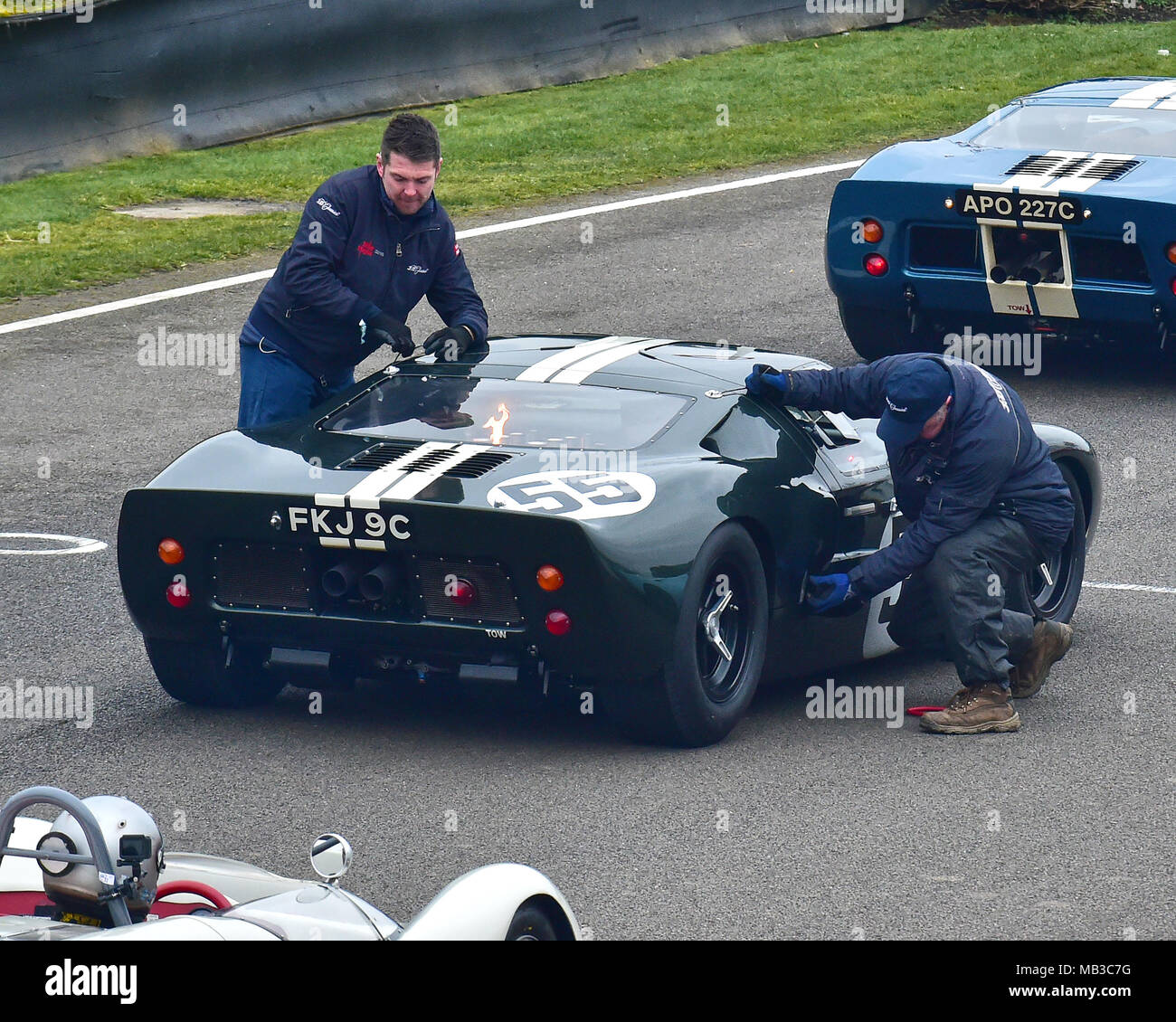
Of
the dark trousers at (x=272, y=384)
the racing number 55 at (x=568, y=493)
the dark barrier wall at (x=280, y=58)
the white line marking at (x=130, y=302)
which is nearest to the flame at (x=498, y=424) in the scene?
the racing number 55 at (x=568, y=493)

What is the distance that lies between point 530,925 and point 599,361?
3052mm

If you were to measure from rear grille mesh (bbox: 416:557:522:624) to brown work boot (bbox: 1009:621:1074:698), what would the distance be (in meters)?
1.96

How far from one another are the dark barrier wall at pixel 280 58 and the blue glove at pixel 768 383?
9405mm

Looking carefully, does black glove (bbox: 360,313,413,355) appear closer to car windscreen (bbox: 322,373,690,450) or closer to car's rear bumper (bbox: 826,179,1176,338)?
car windscreen (bbox: 322,373,690,450)

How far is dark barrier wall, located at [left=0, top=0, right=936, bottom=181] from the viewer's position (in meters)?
14.9

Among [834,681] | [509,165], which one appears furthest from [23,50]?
[834,681]

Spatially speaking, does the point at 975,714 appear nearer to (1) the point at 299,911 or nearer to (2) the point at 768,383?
(2) the point at 768,383

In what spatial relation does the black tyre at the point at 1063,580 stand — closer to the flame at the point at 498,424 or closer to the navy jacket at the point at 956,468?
the navy jacket at the point at 956,468

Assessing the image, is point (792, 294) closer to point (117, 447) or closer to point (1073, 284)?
point (1073, 284)

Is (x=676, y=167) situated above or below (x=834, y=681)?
above

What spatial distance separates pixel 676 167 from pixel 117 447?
7.70 meters

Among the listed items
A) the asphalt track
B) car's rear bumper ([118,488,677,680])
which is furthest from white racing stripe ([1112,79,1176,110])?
car's rear bumper ([118,488,677,680])

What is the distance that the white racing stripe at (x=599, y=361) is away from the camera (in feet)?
22.0
